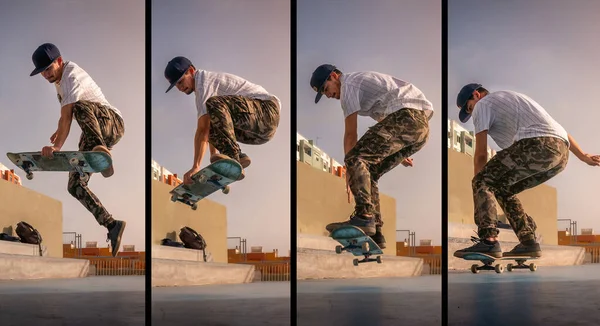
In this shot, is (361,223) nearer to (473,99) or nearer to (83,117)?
(473,99)

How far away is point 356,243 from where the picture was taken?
6078 mm

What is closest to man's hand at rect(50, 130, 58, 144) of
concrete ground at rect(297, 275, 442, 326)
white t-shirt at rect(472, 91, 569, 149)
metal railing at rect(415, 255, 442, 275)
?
concrete ground at rect(297, 275, 442, 326)

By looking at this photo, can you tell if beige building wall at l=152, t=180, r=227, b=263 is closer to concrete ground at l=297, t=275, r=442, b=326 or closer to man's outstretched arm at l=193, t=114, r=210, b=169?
man's outstretched arm at l=193, t=114, r=210, b=169

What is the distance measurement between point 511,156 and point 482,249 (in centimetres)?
62

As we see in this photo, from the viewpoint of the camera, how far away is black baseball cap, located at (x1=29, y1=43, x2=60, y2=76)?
20.0 ft

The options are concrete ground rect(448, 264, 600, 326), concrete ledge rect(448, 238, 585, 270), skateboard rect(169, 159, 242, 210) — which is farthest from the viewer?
skateboard rect(169, 159, 242, 210)

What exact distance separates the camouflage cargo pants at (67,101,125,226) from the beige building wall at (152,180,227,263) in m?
0.33

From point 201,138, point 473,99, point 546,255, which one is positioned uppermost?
point 473,99

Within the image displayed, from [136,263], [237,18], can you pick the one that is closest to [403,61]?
[237,18]

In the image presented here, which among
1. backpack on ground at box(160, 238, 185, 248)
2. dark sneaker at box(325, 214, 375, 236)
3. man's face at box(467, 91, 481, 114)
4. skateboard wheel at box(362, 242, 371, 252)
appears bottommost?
skateboard wheel at box(362, 242, 371, 252)

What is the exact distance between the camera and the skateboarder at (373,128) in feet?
19.8

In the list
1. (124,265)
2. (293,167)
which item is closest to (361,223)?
(293,167)

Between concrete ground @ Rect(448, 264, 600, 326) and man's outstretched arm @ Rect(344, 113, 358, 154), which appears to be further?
man's outstretched arm @ Rect(344, 113, 358, 154)

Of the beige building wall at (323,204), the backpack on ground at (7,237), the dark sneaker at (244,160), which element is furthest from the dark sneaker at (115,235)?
the beige building wall at (323,204)
